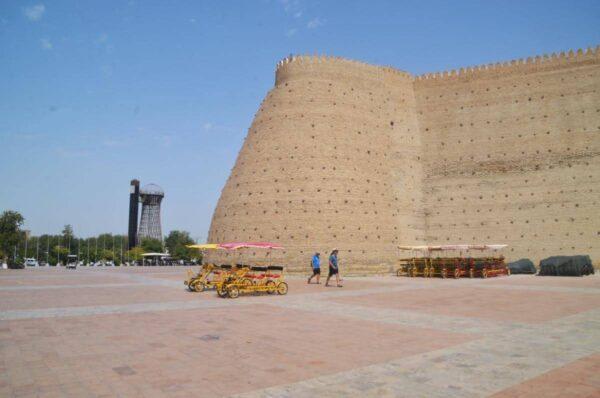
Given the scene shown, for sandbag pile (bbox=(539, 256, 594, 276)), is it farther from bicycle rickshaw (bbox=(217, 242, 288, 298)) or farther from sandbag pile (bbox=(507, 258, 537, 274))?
bicycle rickshaw (bbox=(217, 242, 288, 298))

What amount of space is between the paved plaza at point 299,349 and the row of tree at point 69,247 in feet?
147

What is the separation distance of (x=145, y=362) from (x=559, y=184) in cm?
3378

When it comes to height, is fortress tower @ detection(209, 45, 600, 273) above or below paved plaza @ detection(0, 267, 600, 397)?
above

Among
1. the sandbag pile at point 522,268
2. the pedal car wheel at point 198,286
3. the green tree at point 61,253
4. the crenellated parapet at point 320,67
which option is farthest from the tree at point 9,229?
the sandbag pile at point 522,268

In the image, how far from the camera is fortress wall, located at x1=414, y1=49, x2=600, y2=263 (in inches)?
1261

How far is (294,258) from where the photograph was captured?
29391 mm

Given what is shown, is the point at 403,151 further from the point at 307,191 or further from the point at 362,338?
the point at 362,338

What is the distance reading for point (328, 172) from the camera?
102 feet

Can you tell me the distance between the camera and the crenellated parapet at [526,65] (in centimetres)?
3344

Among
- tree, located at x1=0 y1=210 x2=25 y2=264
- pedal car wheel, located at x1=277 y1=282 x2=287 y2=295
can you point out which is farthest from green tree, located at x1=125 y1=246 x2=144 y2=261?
pedal car wheel, located at x1=277 y1=282 x2=287 y2=295

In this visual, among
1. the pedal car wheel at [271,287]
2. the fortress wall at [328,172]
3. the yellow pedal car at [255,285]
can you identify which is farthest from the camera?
the fortress wall at [328,172]

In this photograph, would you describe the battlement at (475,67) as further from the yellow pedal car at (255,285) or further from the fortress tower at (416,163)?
the yellow pedal car at (255,285)

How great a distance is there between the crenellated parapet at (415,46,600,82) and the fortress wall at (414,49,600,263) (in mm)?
74

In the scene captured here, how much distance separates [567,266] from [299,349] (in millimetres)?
24908
